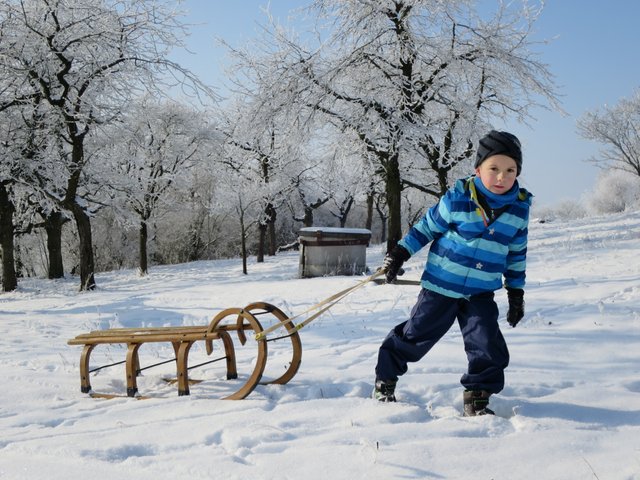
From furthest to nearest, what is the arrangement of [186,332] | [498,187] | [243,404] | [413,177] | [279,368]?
[413,177] → [279,368] → [186,332] → [243,404] → [498,187]

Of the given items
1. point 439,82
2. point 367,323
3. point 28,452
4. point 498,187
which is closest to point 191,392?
point 28,452

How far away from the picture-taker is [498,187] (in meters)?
3.18

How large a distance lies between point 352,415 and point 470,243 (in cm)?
123

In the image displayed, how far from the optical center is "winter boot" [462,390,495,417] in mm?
3166

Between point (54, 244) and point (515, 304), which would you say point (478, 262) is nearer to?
point (515, 304)

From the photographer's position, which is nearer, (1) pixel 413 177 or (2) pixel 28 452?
(2) pixel 28 452

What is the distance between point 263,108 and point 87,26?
575 cm

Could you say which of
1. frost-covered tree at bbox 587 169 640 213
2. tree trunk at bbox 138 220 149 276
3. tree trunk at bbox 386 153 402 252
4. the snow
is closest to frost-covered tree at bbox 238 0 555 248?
tree trunk at bbox 386 153 402 252

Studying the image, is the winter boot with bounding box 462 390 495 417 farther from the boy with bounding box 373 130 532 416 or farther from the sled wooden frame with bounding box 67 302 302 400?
the sled wooden frame with bounding box 67 302 302 400

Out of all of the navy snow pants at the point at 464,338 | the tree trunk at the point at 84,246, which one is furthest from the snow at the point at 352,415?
the tree trunk at the point at 84,246

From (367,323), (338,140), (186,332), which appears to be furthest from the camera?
(338,140)

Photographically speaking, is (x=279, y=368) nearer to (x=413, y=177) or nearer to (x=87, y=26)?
(x=87, y=26)

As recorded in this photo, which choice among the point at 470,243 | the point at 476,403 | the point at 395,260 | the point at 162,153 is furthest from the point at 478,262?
the point at 162,153

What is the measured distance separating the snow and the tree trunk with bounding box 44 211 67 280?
16.2 meters
